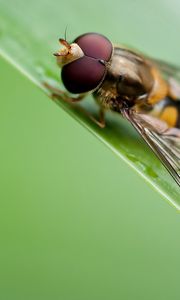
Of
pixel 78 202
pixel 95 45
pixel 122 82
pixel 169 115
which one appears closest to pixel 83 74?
pixel 95 45

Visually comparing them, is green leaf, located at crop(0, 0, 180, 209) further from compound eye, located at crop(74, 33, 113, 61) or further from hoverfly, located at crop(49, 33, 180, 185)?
compound eye, located at crop(74, 33, 113, 61)

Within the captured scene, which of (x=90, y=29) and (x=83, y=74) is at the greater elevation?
(x=90, y=29)

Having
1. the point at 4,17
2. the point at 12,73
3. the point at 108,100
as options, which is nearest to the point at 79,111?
the point at 108,100

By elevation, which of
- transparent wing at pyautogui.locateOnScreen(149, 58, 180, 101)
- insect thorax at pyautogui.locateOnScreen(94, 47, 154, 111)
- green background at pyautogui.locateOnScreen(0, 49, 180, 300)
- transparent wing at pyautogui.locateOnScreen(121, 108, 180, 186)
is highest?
transparent wing at pyautogui.locateOnScreen(149, 58, 180, 101)

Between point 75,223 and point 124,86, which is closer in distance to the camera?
point 124,86

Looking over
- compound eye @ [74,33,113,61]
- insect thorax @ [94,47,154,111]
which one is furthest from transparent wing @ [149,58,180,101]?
compound eye @ [74,33,113,61]

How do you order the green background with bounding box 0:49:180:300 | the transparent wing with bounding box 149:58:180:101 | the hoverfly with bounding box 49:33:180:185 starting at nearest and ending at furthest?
the hoverfly with bounding box 49:33:180:185 → the green background with bounding box 0:49:180:300 → the transparent wing with bounding box 149:58:180:101

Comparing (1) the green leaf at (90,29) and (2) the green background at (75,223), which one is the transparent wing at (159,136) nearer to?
(1) the green leaf at (90,29)

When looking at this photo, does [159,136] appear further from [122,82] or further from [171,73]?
[171,73]
